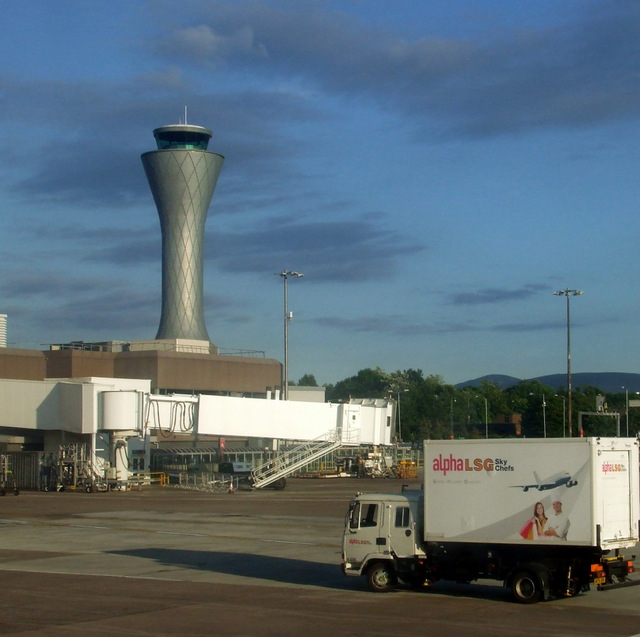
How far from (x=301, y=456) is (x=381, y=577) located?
57.5 meters

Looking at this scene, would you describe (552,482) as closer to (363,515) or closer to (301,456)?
(363,515)

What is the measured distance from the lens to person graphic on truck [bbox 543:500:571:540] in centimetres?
2264

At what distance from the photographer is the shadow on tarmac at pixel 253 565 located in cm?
2850

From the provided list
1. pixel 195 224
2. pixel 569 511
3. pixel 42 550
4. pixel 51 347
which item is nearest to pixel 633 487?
pixel 569 511

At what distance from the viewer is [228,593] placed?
25.7 m

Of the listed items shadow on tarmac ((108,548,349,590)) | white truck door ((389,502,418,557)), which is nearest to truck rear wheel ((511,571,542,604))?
white truck door ((389,502,418,557))

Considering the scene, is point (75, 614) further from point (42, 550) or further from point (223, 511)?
point (223, 511)

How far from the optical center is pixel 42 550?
3625cm

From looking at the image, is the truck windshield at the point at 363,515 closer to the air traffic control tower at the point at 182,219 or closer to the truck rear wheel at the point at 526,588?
the truck rear wheel at the point at 526,588

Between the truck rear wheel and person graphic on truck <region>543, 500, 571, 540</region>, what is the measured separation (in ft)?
3.58

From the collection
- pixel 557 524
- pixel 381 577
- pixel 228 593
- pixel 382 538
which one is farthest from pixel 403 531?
pixel 228 593

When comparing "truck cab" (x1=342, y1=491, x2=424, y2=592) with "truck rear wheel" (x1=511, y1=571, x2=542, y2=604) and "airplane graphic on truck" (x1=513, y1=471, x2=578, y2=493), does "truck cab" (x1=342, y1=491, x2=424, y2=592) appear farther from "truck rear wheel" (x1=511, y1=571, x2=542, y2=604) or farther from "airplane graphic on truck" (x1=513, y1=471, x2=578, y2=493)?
"airplane graphic on truck" (x1=513, y1=471, x2=578, y2=493)

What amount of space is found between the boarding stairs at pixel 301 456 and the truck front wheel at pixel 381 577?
2087 inches

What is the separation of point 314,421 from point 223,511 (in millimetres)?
27415
